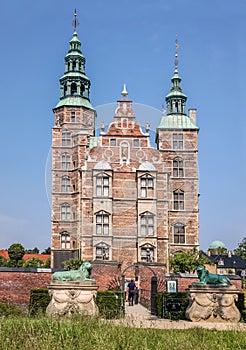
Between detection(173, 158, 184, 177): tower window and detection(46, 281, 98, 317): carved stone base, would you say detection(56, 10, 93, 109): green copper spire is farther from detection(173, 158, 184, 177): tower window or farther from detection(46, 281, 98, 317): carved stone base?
detection(46, 281, 98, 317): carved stone base

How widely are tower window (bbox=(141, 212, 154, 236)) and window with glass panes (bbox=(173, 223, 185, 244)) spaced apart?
2330 mm

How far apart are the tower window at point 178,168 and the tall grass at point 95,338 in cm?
3187

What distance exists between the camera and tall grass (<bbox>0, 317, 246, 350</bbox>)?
10220mm

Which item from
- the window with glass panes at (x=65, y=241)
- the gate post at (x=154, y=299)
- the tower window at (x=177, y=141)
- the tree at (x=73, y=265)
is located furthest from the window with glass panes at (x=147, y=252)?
the gate post at (x=154, y=299)

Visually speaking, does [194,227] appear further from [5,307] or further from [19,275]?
[5,307]

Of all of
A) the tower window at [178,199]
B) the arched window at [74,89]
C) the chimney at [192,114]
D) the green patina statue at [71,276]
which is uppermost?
the arched window at [74,89]

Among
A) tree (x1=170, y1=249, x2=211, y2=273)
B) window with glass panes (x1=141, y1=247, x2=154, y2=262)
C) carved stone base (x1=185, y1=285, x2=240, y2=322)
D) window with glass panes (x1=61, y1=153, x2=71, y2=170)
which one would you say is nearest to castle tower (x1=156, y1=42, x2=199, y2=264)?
window with glass panes (x1=141, y1=247, x2=154, y2=262)

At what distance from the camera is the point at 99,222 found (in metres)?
41.8

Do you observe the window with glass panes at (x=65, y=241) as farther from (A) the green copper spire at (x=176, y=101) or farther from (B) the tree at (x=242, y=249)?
(B) the tree at (x=242, y=249)

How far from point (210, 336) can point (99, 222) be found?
96.5ft

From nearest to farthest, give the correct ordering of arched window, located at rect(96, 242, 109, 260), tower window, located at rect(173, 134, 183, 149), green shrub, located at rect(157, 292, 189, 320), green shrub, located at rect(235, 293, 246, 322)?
green shrub, located at rect(157, 292, 189, 320)
green shrub, located at rect(235, 293, 246, 322)
arched window, located at rect(96, 242, 109, 260)
tower window, located at rect(173, 134, 183, 149)

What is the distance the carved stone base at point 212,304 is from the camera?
62.0 ft

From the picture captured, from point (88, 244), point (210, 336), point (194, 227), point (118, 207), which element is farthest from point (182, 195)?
point (210, 336)

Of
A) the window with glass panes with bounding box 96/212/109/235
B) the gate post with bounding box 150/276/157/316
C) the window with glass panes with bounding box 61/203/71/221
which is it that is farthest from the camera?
the window with glass panes with bounding box 61/203/71/221
